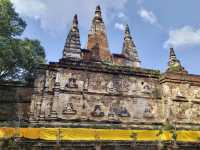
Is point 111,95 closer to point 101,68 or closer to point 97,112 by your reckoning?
point 97,112

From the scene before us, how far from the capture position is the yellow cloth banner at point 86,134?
1160cm

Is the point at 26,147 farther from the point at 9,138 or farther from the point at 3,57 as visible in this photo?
the point at 3,57

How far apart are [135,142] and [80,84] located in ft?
18.7

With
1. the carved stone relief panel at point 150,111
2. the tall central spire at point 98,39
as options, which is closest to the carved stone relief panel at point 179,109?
the carved stone relief panel at point 150,111

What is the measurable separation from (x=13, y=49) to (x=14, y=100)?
12.7 ft

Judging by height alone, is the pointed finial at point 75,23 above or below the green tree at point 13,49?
above

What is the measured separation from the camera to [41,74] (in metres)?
16.0

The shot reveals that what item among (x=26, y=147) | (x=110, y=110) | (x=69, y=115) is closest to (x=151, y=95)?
(x=110, y=110)

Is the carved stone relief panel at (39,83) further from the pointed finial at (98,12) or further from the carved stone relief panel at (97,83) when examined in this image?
the pointed finial at (98,12)

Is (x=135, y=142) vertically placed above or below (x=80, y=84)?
below

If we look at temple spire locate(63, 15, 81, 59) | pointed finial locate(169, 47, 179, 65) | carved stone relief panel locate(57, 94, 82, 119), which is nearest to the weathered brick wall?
carved stone relief panel locate(57, 94, 82, 119)

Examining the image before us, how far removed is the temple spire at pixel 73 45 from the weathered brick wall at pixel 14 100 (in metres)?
7.03

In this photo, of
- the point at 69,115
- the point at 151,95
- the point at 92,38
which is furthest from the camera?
the point at 92,38

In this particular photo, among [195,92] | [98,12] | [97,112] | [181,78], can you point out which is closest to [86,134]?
[97,112]
